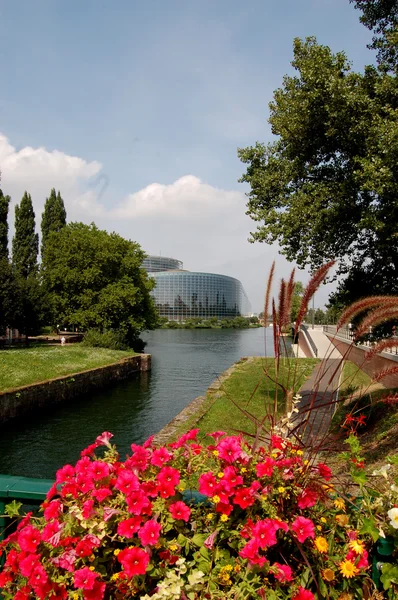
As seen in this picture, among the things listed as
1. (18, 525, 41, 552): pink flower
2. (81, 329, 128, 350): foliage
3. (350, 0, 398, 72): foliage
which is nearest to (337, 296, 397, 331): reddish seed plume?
(18, 525, 41, 552): pink flower

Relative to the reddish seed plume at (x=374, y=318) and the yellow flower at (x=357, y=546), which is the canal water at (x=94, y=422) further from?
the yellow flower at (x=357, y=546)

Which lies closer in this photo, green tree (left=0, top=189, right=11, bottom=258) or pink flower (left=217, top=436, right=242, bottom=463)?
pink flower (left=217, top=436, right=242, bottom=463)

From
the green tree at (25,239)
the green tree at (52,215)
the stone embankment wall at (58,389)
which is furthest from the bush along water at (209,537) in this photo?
the green tree at (52,215)

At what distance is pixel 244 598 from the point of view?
1.45 m

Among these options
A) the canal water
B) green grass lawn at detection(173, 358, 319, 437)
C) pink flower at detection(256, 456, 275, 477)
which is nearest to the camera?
pink flower at detection(256, 456, 275, 477)

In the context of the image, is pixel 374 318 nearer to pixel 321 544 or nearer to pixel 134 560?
pixel 321 544

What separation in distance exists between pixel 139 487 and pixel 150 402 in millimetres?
17369

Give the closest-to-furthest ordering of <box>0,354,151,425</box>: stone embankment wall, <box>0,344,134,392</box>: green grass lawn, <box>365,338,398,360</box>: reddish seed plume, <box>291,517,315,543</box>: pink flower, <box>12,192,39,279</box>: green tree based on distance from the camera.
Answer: <box>291,517,315,543</box>: pink flower
<box>365,338,398,360</box>: reddish seed plume
<box>0,354,151,425</box>: stone embankment wall
<box>0,344,134,392</box>: green grass lawn
<box>12,192,39,279</box>: green tree

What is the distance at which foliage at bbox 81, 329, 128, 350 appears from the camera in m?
30.7

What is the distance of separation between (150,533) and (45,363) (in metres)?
21.2

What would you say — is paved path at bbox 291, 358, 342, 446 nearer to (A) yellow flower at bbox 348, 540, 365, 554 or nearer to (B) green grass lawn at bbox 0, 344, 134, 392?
(A) yellow flower at bbox 348, 540, 365, 554

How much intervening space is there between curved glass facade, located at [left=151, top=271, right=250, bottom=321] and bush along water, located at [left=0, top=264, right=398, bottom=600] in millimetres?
126613

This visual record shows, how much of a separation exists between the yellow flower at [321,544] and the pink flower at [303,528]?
1.5 inches

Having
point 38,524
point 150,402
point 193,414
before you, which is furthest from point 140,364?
point 38,524
